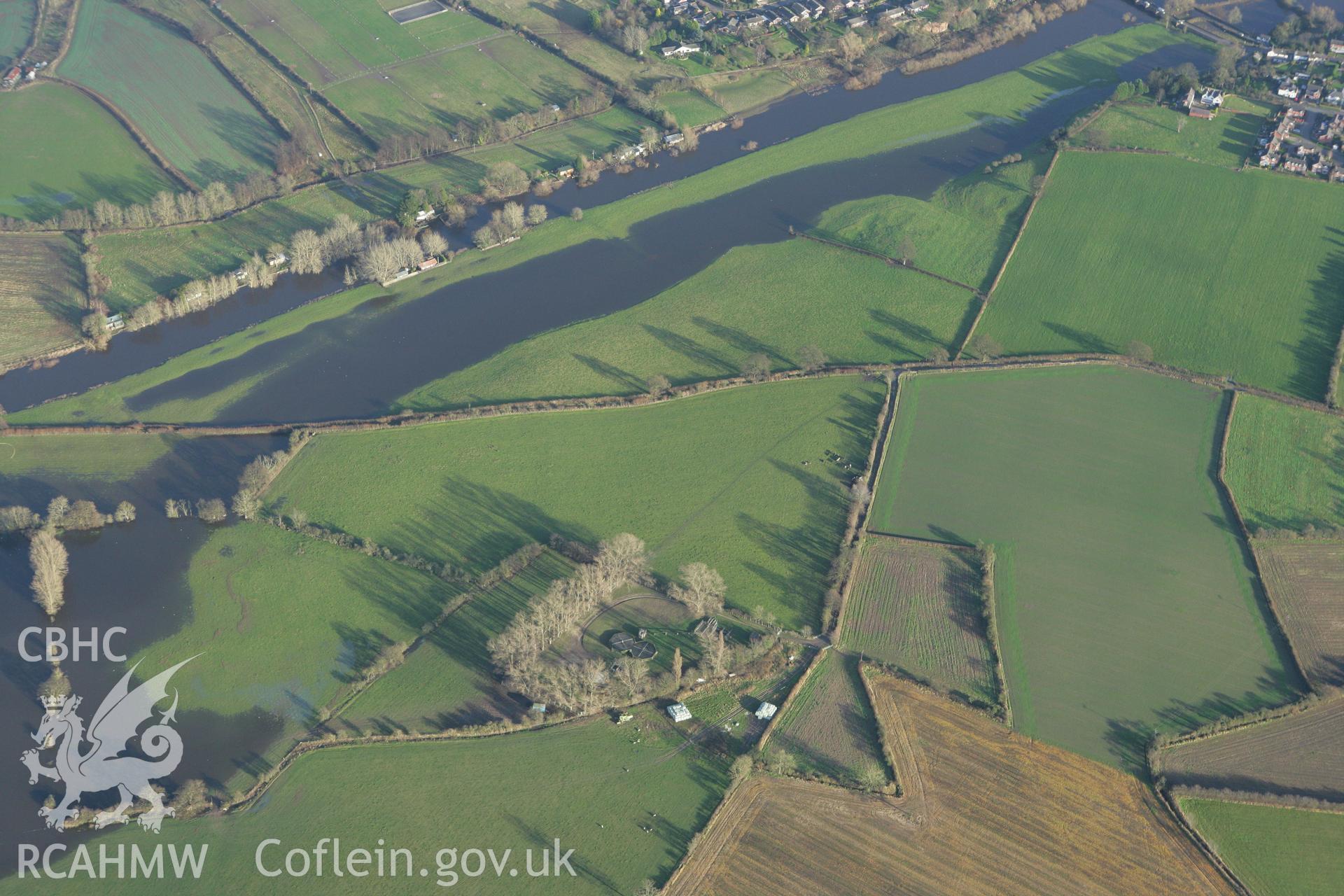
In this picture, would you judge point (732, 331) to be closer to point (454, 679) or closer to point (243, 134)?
point (454, 679)

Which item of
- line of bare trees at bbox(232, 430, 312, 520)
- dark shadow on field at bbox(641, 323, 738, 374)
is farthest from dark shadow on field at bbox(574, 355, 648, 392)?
line of bare trees at bbox(232, 430, 312, 520)

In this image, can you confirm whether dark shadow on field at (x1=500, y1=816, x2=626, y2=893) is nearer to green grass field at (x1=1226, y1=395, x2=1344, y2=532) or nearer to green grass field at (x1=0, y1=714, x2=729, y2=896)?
green grass field at (x1=0, y1=714, x2=729, y2=896)

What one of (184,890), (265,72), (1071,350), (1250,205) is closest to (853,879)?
(184,890)

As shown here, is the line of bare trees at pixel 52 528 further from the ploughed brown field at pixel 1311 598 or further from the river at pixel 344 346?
the ploughed brown field at pixel 1311 598

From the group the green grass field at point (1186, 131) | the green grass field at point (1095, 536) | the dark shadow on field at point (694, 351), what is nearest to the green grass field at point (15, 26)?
the dark shadow on field at point (694, 351)

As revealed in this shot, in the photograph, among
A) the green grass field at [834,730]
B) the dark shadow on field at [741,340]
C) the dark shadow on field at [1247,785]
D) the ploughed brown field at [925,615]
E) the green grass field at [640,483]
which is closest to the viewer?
the dark shadow on field at [1247,785]

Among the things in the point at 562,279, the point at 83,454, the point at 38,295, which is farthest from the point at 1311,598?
the point at 38,295
